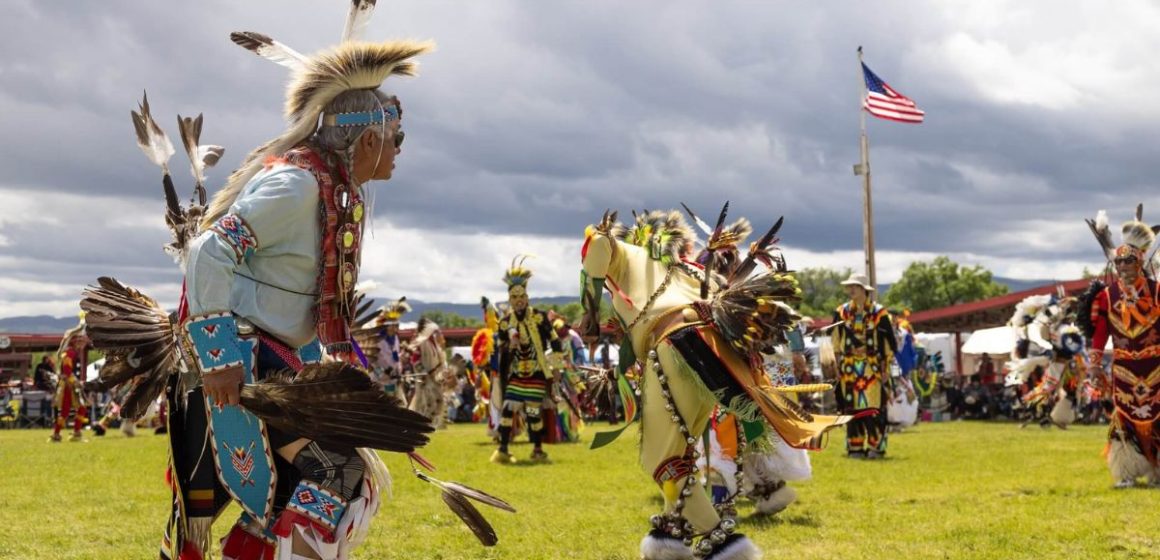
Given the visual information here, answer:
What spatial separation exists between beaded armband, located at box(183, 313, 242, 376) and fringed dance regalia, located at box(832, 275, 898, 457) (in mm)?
10004

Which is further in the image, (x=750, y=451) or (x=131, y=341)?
(x=750, y=451)

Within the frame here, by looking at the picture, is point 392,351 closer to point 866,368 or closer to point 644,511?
point 866,368

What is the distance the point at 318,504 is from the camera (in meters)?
3.46

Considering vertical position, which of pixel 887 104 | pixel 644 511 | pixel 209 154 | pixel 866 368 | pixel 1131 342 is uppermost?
pixel 887 104

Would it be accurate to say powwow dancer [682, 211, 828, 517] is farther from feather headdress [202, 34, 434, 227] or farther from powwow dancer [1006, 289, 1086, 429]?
powwow dancer [1006, 289, 1086, 429]

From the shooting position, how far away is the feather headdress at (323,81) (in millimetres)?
3879

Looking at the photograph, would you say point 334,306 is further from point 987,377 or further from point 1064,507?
point 987,377

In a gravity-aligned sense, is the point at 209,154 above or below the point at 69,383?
above

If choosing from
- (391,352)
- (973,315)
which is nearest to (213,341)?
Result: (391,352)

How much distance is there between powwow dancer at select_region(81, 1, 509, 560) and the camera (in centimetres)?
343

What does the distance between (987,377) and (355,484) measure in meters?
24.4

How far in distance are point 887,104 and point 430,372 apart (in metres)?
10.4

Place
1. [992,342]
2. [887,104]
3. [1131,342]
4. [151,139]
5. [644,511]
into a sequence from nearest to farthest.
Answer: [151,139] → [644,511] → [1131,342] → [887,104] → [992,342]

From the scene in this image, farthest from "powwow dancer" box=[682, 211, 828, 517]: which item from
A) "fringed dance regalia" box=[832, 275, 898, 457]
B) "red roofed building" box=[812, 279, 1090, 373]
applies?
"red roofed building" box=[812, 279, 1090, 373]
